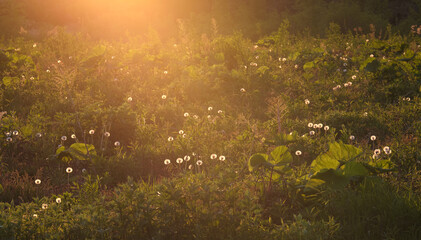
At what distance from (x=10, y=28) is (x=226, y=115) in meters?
8.43

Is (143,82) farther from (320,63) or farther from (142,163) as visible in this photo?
(320,63)

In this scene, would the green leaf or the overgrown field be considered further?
the green leaf

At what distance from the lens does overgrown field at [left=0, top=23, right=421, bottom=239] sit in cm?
252

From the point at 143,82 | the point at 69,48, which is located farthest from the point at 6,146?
the point at 69,48

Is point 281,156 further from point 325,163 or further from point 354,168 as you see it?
point 354,168

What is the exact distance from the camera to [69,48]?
762 cm

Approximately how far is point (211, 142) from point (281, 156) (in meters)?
1.46

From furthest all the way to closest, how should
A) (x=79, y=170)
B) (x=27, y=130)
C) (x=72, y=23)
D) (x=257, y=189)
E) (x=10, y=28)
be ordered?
(x=72, y=23)
(x=10, y=28)
(x=27, y=130)
(x=79, y=170)
(x=257, y=189)

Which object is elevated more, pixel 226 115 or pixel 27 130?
pixel 27 130

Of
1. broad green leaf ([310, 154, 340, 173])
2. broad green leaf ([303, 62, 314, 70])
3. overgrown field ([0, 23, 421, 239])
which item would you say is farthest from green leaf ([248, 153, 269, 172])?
broad green leaf ([303, 62, 314, 70])

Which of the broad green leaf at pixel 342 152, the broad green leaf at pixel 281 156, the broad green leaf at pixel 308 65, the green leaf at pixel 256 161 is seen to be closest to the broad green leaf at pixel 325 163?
the broad green leaf at pixel 342 152

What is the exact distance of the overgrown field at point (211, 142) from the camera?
2521 millimetres

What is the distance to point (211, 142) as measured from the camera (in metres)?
4.11

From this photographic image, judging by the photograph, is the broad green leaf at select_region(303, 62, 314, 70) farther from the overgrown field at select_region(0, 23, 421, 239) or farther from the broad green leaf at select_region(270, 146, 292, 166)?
the broad green leaf at select_region(270, 146, 292, 166)
